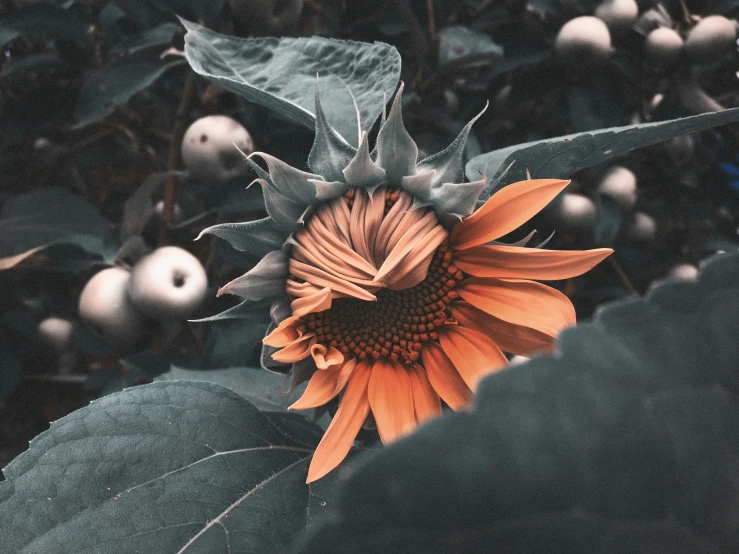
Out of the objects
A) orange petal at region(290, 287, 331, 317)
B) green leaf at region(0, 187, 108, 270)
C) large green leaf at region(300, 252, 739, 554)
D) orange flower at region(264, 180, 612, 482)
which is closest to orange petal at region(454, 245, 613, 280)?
orange flower at region(264, 180, 612, 482)

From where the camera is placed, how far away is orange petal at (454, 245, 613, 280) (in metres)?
0.42

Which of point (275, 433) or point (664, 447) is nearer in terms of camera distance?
point (664, 447)

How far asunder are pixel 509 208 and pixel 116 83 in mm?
624

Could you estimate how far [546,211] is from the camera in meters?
0.84

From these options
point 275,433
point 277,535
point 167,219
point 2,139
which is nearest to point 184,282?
point 167,219

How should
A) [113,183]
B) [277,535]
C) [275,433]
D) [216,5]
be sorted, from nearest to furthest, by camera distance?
[277,535]
[275,433]
[216,5]
[113,183]

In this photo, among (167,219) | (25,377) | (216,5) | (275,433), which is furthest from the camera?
(25,377)

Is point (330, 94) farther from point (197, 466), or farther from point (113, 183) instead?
point (113, 183)

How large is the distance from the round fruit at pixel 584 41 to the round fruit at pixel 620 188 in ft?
0.55

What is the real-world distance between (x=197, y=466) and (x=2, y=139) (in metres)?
0.89

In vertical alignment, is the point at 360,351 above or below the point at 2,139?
above

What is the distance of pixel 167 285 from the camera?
0.76 m

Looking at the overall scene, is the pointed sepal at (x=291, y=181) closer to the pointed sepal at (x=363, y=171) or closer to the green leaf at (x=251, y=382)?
the pointed sepal at (x=363, y=171)

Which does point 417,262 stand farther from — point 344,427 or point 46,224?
point 46,224
